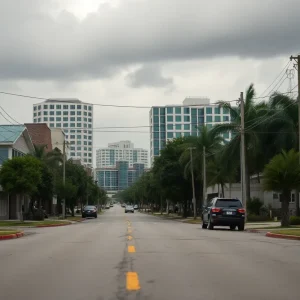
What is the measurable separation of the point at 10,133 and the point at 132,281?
48834 millimetres

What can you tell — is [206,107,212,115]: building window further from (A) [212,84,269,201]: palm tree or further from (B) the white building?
(A) [212,84,269,201]: palm tree

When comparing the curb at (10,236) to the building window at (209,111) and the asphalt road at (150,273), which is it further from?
the building window at (209,111)

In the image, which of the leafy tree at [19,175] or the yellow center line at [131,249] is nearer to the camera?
the yellow center line at [131,249]

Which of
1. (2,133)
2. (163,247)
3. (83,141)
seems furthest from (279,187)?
(83,141)

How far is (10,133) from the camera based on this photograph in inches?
2221

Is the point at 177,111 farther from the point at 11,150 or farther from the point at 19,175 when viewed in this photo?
the point at 19,175

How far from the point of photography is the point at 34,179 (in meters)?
40.6

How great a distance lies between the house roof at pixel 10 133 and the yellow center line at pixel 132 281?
148 ft

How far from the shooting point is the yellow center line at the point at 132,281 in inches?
359

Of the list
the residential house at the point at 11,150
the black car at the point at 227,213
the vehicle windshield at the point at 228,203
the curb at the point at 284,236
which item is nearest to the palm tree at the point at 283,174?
the vehicle windshield at the point at 228,203

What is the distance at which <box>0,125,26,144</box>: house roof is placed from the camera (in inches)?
2131

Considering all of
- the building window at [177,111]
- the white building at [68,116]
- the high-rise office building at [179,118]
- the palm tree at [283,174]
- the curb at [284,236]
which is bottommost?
the curb at [284,236]

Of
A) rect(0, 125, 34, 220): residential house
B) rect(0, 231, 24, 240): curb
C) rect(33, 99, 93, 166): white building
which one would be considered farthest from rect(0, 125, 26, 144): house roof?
rect(33, 99, 93, 166): white building

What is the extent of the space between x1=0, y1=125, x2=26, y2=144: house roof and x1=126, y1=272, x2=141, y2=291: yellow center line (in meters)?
45.1
